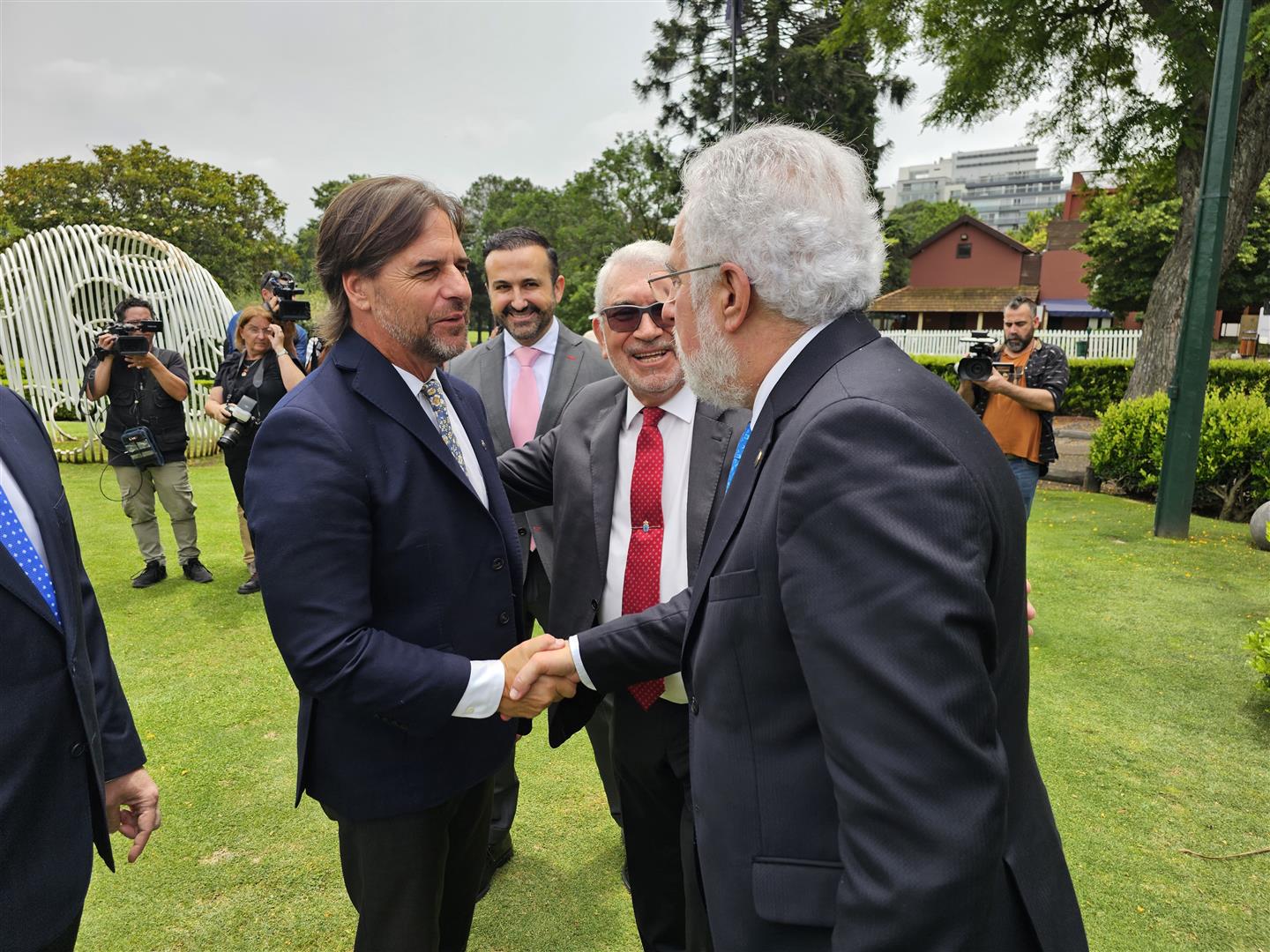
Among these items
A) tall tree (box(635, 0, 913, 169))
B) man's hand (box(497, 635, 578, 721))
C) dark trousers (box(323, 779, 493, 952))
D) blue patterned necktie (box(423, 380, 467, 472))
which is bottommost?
dark trousers (box(323, 779, 493, 952))

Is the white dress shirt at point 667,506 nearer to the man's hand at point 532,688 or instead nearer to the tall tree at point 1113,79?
the man's hand at point 532,688

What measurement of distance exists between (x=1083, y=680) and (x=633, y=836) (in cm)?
350

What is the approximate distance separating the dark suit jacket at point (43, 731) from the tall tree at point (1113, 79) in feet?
43.3

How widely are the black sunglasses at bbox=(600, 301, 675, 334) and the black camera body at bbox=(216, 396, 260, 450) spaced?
473 cm

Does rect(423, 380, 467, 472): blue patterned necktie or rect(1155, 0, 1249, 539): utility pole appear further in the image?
rect(1155, 0, 1249, 539): utility pole

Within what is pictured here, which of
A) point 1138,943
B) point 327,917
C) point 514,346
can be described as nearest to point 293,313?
point 514,346

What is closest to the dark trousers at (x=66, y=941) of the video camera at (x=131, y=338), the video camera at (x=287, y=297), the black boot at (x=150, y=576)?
the video camera at (x=287, y=297)

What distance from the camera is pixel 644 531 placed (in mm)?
2496

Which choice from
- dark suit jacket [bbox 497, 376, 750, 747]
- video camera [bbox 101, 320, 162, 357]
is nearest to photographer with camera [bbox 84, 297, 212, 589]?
video camera [bbox 101, 320, 162, 357]

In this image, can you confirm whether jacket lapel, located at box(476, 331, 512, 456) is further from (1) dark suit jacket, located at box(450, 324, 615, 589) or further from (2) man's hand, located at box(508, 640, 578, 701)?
(2) man's hand, located at box(508, 640, 578, 701)

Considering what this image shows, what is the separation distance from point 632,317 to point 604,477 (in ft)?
1.69

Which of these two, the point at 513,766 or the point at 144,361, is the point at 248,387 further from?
the point at 513,766

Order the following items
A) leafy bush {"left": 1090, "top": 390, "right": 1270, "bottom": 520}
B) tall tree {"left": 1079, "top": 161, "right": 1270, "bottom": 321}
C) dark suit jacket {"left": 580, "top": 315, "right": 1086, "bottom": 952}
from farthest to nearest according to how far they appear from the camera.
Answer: tall tree {"left": 1079, "top": 161, "right": 1270, "bottom": 321}
leafy bush {"left": 1090, "top": 390, "right": 1270, "bottom": 520}
dark suit jacket {"left": 580, "top": 315, "right": 1086, "bottom": 952}

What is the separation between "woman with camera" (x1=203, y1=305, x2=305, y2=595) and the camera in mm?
6410
